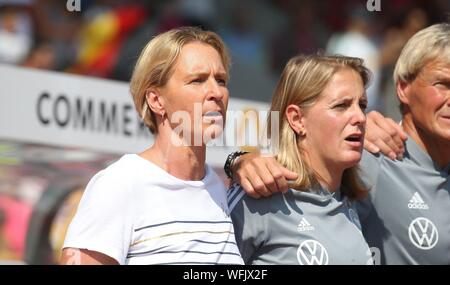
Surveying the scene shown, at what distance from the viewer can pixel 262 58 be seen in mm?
6430

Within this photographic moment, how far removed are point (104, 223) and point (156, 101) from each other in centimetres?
46

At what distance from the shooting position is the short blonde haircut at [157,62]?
2.83 metres

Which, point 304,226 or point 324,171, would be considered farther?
point 324,171

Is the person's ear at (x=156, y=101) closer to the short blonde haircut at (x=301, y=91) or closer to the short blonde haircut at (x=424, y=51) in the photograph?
the short blonde haircut at (x=301, y=91)

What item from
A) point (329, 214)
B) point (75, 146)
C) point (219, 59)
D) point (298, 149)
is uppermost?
point (219, 59)

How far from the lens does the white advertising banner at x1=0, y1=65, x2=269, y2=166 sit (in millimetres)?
5391

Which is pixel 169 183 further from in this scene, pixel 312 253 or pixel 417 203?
pixel 417 203

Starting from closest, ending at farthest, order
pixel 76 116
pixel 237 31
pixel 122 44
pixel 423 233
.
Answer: pixel 423 233
pixel 76 116
pixel 122 44
pixel 237 31

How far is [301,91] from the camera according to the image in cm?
310

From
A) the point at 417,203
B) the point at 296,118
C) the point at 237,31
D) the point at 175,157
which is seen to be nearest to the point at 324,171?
the point at 296,118

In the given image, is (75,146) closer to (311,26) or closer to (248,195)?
(311,26)

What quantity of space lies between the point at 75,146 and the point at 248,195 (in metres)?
2.72

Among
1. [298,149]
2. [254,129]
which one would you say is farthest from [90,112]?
[298,149]

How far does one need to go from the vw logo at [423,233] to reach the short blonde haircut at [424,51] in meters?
0.54
